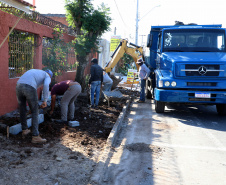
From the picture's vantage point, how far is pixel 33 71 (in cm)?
537

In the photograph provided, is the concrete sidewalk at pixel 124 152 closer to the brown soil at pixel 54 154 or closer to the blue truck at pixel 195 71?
the brown soil at pixel 54 154

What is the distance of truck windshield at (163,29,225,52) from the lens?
28.9ft

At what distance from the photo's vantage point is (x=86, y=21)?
12.0 m

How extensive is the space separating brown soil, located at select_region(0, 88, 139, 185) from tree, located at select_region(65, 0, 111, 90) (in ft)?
18.2

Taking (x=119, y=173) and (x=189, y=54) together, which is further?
(x=189, y=54)

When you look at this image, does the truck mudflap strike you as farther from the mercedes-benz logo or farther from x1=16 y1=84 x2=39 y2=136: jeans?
x1=16 y1=84 x2=39 y2=136: jeans

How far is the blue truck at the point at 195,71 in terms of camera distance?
7906 mm

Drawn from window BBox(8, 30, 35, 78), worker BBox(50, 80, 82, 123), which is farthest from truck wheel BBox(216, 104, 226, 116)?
window BBox(8, 30, 35, 78)

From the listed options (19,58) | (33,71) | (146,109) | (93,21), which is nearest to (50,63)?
(19,58)

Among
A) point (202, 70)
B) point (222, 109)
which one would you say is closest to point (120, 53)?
point (202, 70)

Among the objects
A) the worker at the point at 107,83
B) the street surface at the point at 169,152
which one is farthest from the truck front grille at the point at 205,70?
the worker at the point at 107,83

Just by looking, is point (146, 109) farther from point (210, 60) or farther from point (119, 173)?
point (119, 173)

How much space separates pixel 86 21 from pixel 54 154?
8435mm

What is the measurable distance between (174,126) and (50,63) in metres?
5.38
